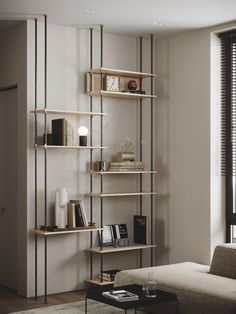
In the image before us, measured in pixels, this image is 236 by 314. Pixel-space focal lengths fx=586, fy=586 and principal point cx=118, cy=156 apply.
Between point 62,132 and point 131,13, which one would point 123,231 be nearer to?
point 62,132

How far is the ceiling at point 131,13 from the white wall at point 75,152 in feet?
0.90

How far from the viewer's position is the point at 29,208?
6031mm

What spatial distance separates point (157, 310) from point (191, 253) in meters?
1.44

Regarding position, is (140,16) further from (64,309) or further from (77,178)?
(64,309)

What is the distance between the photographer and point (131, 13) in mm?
5785

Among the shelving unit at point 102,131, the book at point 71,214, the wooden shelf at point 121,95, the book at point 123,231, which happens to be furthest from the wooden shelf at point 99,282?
the wooden shelf at point 121,95

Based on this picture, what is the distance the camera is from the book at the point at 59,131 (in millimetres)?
5988

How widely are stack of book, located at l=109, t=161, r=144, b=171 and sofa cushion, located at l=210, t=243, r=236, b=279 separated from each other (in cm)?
147

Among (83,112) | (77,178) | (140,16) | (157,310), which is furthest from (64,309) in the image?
(140,16)

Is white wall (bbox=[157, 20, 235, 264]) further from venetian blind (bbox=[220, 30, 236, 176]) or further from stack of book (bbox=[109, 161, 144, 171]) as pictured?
stack of book (bbox=[109, 161, 144, 171])

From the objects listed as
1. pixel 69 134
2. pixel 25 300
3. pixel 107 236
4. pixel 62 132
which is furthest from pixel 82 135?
pixel 25 300

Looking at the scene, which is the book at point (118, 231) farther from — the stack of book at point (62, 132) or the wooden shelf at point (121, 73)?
the wooden shelf at point (121, 73)

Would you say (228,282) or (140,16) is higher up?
(140,16)

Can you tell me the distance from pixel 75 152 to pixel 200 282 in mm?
2106
